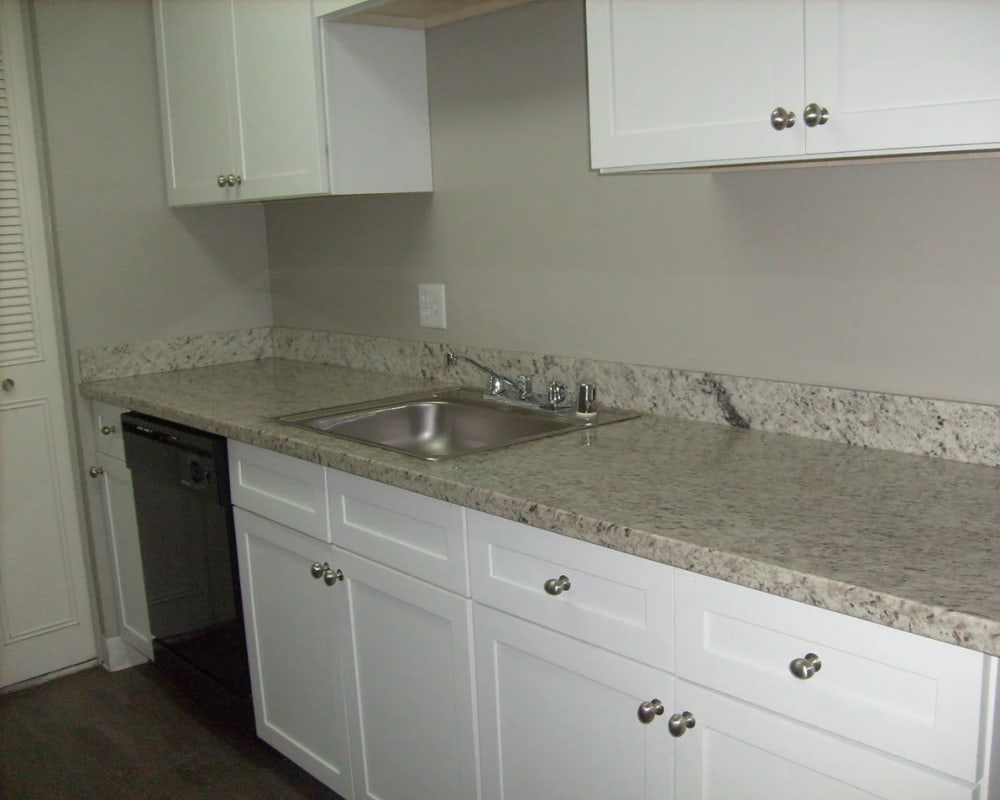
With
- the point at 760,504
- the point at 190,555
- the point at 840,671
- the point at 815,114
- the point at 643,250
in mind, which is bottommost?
the point at 190,555

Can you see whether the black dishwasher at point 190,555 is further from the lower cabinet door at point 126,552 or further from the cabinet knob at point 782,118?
the cabinet knob at point 782,118

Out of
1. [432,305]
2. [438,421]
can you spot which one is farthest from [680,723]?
[432,305]

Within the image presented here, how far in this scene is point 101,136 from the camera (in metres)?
2.84

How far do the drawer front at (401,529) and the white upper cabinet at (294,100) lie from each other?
830 millimetres

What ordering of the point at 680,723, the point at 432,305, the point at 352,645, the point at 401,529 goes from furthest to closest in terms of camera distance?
the point at 432,305 → the point at 352,645 → the point at 401,529 → the point at 680,723

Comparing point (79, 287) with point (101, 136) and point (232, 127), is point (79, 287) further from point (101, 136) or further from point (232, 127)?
point (232, 127)

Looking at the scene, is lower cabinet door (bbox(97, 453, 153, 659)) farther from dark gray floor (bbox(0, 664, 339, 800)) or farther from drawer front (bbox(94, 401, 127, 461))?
dark gray floor (bbox(0, 664, 339, 800))

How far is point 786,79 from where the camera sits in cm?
138

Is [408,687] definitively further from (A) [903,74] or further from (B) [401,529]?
(A) [903,74]

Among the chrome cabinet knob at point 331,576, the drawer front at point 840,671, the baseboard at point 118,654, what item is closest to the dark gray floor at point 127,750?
the baseboard at point 118,654

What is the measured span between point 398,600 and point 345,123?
1168mm

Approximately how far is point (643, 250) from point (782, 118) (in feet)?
2.34

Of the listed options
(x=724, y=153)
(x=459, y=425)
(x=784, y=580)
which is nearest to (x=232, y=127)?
(x=459, y=425)

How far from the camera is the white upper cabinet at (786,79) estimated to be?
122 cm
